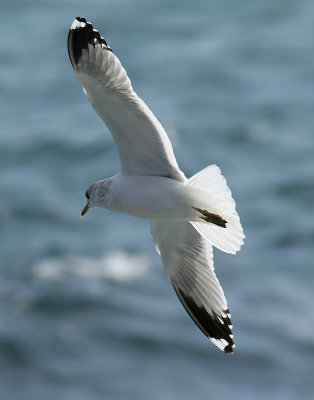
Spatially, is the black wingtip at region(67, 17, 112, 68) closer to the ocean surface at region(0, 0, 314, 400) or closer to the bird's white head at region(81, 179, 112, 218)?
the bird's white head at region(81, 179, 112, 218)

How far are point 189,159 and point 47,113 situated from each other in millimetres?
6887

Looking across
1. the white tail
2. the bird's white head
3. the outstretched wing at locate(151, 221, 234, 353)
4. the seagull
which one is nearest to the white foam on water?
the outstretched wing at locate(151, 221, 234, 353)

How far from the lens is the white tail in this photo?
573cm

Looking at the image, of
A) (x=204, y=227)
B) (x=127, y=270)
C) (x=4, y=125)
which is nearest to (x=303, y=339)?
(x=127, y=270)

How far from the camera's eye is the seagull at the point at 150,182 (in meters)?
5.67

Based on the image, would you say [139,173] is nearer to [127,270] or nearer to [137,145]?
[137,145]

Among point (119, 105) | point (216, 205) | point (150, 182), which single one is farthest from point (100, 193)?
point (216, 205)

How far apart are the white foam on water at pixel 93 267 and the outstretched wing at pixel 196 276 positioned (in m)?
23.8

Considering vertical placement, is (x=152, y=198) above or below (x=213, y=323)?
above

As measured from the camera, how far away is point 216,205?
19.2 ft

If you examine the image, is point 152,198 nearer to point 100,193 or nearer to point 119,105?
point 100,193

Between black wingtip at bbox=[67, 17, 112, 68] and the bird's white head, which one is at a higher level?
black wingtip at bbox=[67, 17, 112, 68]

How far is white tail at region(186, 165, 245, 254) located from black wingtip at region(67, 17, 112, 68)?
0.97 meters

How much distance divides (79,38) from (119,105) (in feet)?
1.50
